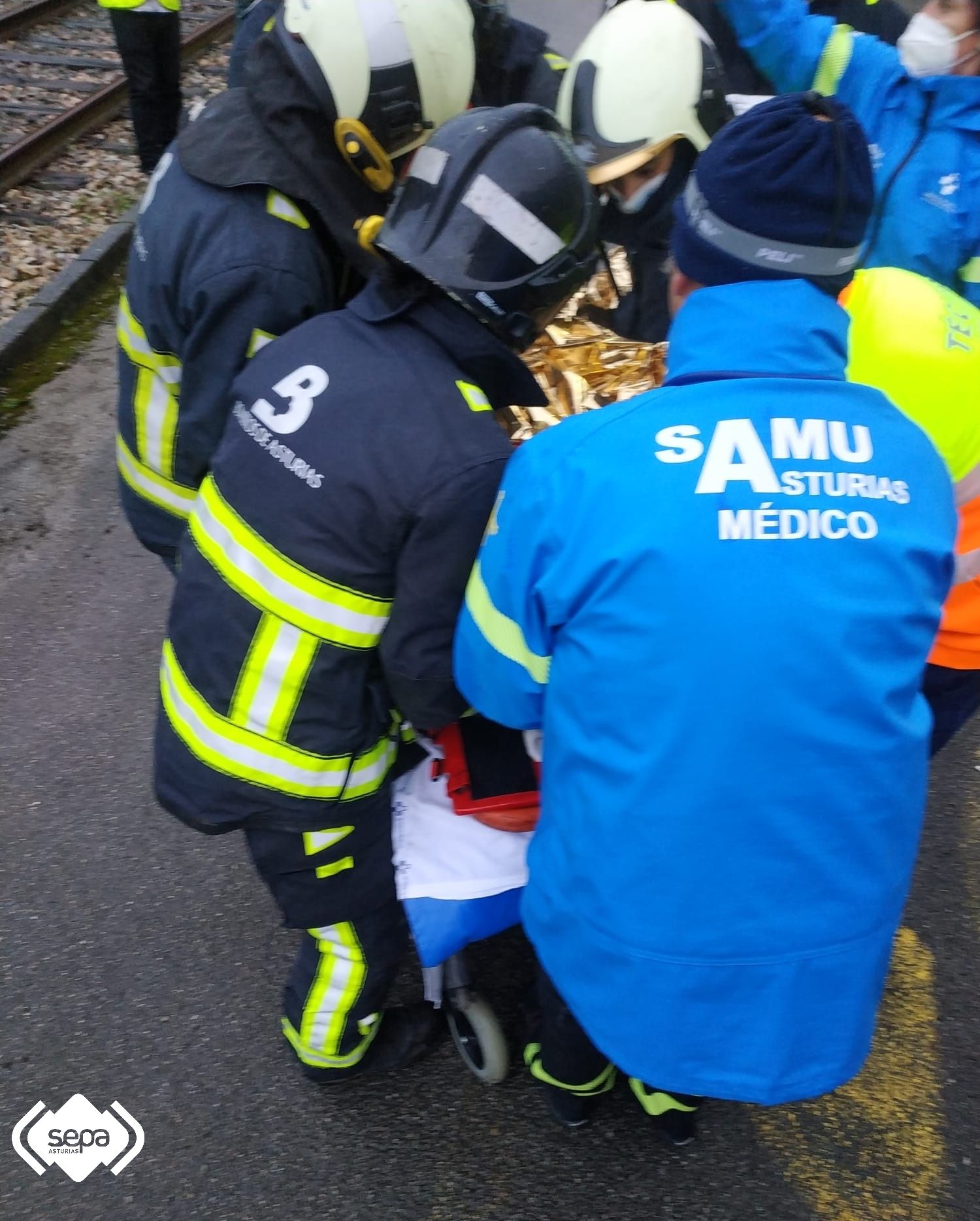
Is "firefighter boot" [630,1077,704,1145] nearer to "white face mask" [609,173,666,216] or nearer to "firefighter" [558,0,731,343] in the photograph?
"firefighter" [558,0,731,343]

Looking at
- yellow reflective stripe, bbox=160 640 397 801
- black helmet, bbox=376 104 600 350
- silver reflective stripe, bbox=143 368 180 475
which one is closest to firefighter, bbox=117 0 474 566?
silver reflective stripe, bbox=143 368 180 475

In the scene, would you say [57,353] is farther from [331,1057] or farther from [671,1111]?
[671,1111]

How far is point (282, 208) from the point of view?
2166 millimetres

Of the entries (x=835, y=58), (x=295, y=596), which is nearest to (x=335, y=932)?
(x=295, y=596)

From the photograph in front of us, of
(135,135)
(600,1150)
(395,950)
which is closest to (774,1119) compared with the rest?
(600,1150)

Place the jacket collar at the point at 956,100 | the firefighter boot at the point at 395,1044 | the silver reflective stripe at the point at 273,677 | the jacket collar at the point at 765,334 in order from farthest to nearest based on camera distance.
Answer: the jacket collar at the point at 956,100
the firefighter boot at the point at 395,1044
the silver reflective stripe at the point at 273,677
the jacket collar at the point at 765,334

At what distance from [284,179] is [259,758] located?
4.10ft

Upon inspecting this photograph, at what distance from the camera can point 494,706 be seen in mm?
1676

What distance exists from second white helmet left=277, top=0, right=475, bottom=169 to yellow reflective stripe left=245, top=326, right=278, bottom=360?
0.45 metres

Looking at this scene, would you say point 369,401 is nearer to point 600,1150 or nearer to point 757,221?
point 757,221

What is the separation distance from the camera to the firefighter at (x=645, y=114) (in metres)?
2.29

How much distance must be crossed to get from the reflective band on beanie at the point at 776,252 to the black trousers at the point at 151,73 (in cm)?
639

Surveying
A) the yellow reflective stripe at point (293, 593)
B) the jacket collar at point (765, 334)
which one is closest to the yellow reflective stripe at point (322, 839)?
the yellow reflective stripe at point (293, 593)

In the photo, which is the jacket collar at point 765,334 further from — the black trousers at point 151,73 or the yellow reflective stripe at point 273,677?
the black trousers at point 151,73
